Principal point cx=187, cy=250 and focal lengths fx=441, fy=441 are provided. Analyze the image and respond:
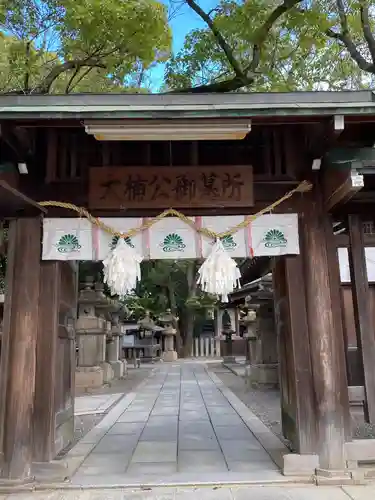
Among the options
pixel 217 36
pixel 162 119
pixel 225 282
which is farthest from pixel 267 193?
pixel 217 36

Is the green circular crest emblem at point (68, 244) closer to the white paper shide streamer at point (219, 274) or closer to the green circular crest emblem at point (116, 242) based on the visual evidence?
the green circular crest emblem at point (116, 242)

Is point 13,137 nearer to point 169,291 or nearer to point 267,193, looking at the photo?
point 267,193

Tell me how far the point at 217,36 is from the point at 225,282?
876 cm

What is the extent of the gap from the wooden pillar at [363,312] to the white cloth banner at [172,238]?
745mm

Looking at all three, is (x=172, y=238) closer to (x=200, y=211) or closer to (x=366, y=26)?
(x=200, y=211)

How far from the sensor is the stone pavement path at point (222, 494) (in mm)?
4477

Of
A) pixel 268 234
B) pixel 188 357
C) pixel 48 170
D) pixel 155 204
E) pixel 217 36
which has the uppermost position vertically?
pixel 217 36

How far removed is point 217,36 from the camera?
38.0 ft

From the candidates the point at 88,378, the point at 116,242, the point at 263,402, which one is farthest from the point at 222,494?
the point at 88,378

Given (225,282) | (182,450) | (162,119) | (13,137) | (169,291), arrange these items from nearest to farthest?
(162,119), (13,137), (225,282), (182,450), (169,291)

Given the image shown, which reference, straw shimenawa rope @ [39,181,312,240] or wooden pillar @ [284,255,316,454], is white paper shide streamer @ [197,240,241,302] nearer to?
straw shimenawa rope @ [39,181,312,240]

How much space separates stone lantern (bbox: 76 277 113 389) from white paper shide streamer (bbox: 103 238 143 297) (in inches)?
385

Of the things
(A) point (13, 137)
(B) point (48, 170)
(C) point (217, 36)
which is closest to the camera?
(A) point (13, 137)

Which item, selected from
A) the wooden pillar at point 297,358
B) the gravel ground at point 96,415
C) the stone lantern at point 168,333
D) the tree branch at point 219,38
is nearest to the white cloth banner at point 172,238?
the wooden pillar at point 297,358
